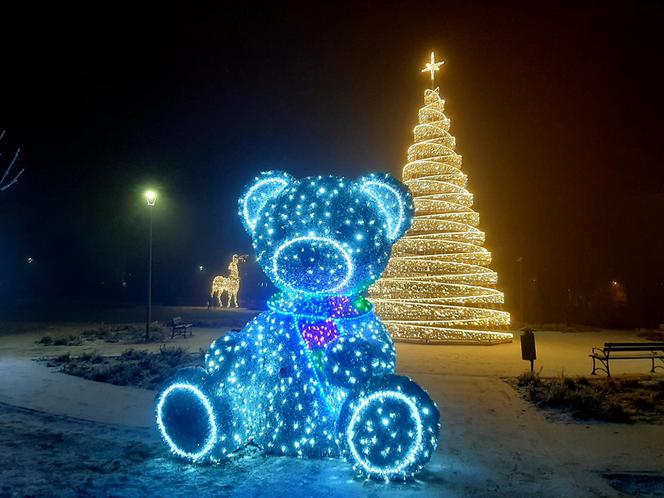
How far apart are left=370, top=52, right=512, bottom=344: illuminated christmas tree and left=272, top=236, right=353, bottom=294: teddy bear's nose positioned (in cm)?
1085

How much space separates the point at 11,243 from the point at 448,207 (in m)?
43.8

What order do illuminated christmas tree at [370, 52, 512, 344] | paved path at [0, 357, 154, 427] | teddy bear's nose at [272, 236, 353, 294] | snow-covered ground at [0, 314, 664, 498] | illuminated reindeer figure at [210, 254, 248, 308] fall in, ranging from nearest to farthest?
snow-covered ground at [0, 314, 664, 498] → teddy bear's nose at [272, 236, 353, 294] → paved path at [0, 357, 154, 427] → illuminated christmas tree at [370, 52, 512, 344] → illuminated reindeer figure at [210, 254, 248, 308]

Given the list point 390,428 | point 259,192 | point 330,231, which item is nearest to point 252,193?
point 259,192

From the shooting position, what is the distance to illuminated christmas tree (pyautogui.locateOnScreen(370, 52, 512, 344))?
15.1 m

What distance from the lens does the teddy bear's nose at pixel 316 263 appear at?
459 centimetres

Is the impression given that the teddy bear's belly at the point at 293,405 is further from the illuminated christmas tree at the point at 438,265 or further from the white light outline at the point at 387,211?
the illuminated christmas tree at the point at 438,265

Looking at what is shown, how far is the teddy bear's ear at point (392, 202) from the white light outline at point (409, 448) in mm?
1655

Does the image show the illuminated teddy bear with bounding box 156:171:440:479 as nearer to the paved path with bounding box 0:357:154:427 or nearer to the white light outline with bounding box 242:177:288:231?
the white light outline with bounding box 242:177:288:231

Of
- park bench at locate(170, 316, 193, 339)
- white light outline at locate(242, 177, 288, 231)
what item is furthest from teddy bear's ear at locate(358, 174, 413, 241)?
park bench at locate(170, 316, 193, 339)

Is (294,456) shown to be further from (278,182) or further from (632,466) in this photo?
(632,466)

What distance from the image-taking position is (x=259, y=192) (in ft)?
17.4

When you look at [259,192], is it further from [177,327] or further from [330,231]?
[177,327]

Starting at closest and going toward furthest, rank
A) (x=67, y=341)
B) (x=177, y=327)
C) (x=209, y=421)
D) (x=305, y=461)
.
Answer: (x=209, y=421)
(x=305, y=461)
(x=67, y=341)
(x=177, y=327)

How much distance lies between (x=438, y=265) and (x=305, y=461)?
1152cm
